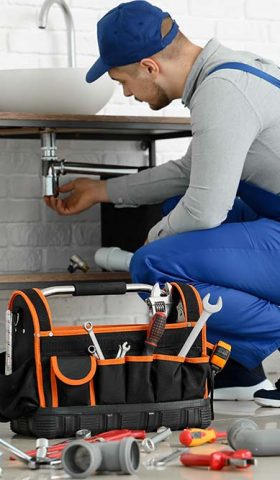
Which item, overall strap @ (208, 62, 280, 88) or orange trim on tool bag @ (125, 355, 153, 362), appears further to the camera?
overall strap @ (208, 62, 280, 88)

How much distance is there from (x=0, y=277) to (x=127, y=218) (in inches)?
24.1

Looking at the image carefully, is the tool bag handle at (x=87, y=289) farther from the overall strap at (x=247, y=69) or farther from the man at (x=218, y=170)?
the overall strap at (x=247, y=69)

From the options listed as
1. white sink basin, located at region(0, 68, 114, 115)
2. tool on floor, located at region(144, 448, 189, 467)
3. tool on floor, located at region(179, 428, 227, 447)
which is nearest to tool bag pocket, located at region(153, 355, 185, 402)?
tool on floor, located at region(179, 428, 227, 447)

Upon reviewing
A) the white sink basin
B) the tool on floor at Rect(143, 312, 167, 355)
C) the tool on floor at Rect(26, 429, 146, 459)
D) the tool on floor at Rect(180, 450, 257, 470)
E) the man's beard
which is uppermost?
the white sink basin

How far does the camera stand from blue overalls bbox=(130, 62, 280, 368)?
121 inches

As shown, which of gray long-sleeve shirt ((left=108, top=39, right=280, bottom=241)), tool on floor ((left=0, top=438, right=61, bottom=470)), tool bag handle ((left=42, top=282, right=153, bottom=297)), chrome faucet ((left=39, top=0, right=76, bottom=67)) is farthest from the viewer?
chrome faucet ((left=39, top=0, right=76, bottom=67))

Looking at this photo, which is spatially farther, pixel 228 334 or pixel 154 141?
pixel 154 141

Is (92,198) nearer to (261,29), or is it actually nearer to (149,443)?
(261,29)

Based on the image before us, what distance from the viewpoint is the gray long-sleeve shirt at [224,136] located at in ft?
9.64

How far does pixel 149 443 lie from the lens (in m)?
2.39

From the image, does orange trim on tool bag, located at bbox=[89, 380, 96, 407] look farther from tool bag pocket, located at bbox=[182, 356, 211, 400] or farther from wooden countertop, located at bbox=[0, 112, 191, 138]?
wooden countertop, located at bbox=[0, 112, 191, 138]

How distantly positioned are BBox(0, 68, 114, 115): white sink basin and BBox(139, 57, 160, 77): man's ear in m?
0.57

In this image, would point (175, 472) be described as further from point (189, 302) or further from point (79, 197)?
point (79, 197)

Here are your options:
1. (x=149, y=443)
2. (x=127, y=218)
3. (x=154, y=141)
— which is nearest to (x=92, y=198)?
(x=127, y=218)
